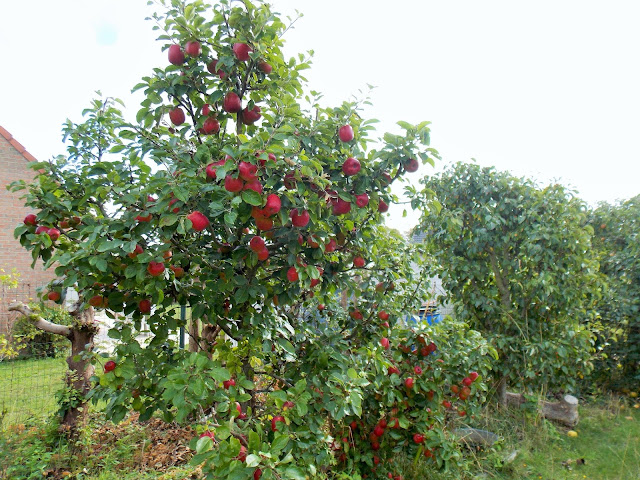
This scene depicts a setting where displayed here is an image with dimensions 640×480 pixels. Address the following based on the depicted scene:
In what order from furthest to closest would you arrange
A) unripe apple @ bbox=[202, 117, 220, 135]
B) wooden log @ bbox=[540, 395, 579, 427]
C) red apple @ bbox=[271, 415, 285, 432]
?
wooden log @ bbox=[540, 395, 579, 427], unripe apple @ bbox=[202, 117, 220, 135], red apple @ bbox=[271, 415, 285, 432]

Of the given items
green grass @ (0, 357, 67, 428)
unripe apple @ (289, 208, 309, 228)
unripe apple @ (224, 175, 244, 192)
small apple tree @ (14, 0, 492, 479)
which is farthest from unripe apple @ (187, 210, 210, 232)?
green grass @ (0, 357, 67, 428)

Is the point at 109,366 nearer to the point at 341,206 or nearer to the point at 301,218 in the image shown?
the point at 301,218

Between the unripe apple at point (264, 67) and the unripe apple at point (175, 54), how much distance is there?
0.33m

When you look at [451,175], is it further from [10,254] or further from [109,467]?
[10,254]

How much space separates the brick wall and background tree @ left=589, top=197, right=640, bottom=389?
9.65 metres

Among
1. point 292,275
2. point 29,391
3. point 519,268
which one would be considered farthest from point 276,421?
point 29,391

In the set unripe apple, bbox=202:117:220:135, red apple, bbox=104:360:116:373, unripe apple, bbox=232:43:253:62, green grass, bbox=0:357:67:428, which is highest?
unripe apple, bbox=232:43:253:62

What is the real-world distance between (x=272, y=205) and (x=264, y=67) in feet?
2.35

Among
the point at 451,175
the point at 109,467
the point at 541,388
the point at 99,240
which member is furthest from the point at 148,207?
the point at 541,388

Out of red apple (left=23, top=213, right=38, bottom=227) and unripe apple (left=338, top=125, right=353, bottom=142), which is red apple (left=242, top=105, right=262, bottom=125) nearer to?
unripe apple (left=338, top=125, right=353, bottom=142)

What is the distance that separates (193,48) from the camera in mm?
1804

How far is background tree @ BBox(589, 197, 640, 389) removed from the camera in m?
5.41

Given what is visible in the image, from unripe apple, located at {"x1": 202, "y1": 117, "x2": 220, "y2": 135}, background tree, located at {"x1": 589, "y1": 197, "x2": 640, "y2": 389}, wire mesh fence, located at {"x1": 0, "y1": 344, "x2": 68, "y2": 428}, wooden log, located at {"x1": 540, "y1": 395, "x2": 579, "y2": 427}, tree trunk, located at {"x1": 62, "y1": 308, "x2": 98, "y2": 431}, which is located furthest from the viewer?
background tree, located at {"x1": 589, "y1": 197, "x2": 640, "y2": 389}

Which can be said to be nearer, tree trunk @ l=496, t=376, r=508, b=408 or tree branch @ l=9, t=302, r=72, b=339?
tree branch @ l=9, t=302, r=72, b=339
